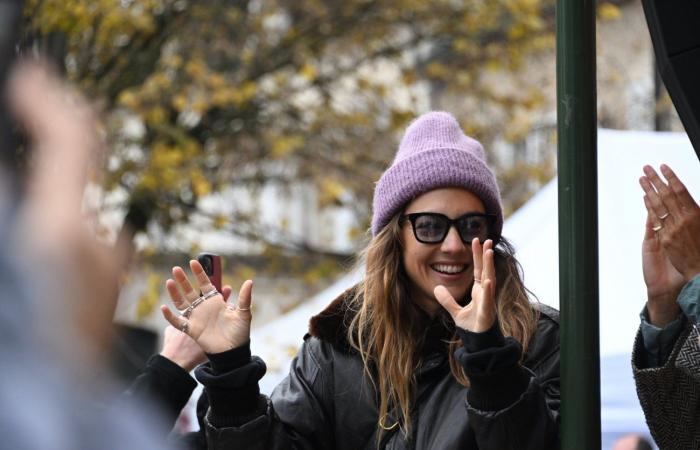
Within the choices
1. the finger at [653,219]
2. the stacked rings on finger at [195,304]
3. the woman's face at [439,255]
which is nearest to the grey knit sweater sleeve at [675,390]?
the finger at [653,219]

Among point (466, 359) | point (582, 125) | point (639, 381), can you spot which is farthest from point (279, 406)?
point (582, 125)

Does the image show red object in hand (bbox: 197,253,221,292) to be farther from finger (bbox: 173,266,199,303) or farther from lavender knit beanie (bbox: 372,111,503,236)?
lavender knit beanie (bbox: 372,111,503,236)

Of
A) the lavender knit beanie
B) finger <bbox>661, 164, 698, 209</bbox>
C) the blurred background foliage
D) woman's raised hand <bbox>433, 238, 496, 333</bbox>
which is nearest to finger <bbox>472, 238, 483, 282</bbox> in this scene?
woman's raised hand <bbox>433, 238, 496, 333</bbox>

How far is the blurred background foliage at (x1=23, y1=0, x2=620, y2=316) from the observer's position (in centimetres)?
1239

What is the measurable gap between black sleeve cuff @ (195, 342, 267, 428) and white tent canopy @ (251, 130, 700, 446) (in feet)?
7.40

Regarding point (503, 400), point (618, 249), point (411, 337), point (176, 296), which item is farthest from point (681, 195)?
point (618, 249)

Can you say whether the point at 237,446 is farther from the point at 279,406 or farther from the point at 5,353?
the point at 5,353

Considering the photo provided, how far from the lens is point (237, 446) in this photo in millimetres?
3439

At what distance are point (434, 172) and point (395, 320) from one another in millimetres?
402

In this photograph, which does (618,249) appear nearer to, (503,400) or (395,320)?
(395,320)

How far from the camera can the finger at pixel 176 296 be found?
3.51m

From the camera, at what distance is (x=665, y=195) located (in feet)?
10.4

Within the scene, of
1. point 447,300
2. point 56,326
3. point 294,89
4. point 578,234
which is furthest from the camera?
point 294,89

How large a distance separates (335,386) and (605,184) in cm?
266
